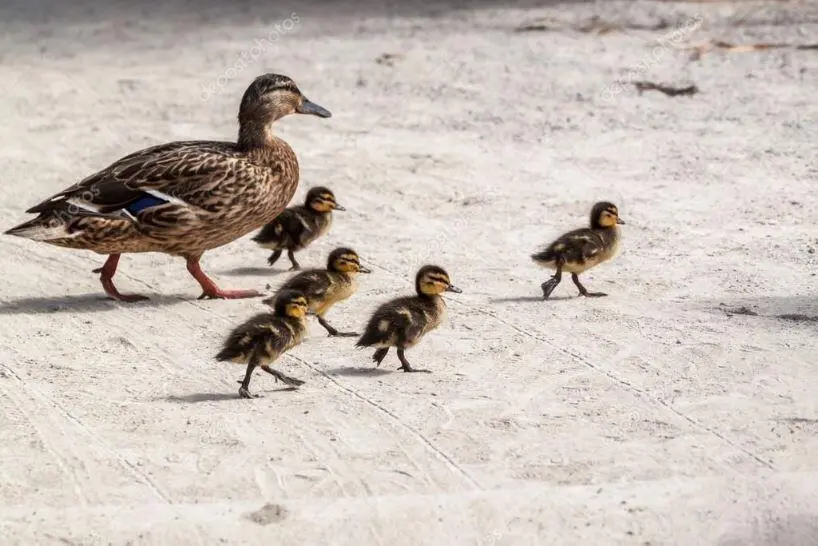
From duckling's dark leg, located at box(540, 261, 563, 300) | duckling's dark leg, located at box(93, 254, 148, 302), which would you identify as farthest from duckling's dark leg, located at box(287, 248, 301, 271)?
duckling's dark leg, located at box(540, 261, 563, 300)

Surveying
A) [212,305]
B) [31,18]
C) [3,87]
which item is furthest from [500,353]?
[31,18]

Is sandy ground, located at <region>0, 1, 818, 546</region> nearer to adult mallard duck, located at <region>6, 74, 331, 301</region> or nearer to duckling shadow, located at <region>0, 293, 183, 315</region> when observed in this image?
duckling shadow, located at <region>0, 293, 183, 315</region>

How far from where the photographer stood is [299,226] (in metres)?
9.19

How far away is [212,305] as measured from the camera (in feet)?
28.0

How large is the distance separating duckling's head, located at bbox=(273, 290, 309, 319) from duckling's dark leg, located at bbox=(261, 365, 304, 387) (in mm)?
274

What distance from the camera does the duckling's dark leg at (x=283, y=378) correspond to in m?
7.07

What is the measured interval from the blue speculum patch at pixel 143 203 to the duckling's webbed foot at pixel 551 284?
6.70 feet

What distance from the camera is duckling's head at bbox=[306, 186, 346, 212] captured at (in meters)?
9.20

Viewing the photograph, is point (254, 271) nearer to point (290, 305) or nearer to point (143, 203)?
point (143, 203)

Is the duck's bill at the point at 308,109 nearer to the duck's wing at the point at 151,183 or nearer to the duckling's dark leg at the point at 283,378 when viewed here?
the duck's wing at the point at 151,183

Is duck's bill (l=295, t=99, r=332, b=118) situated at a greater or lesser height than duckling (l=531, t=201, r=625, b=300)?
greater

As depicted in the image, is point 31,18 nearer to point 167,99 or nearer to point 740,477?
point 167,99

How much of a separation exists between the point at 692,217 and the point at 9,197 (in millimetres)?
4268

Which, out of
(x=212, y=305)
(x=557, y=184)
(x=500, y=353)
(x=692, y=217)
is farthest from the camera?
(x=557, y=184)
